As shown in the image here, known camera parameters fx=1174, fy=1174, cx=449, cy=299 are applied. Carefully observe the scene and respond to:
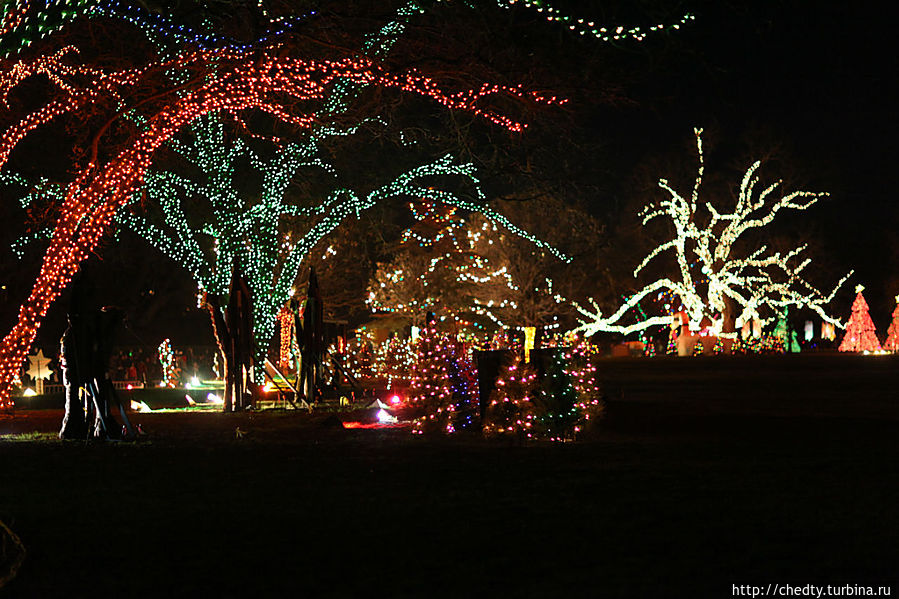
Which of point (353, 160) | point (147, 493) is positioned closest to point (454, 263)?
point (353, 160)

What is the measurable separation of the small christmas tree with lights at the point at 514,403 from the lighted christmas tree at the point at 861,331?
43.6 metres

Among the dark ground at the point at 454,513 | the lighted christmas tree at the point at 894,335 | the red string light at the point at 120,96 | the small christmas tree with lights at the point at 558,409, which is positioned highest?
the red string light at the point at 120,96

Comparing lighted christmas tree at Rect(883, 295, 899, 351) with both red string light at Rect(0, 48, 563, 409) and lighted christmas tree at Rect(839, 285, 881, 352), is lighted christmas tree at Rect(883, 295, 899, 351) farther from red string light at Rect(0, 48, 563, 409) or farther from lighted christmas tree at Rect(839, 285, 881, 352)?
red string light at Rect(0, 48, 563, 409)

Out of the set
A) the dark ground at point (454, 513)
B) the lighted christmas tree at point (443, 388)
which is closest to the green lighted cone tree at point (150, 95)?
the lighted christmas tree at point (443, 388)

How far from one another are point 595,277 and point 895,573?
56.9 m

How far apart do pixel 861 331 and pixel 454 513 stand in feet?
167

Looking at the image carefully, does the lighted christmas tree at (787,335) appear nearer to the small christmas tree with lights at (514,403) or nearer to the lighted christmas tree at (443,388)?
the lighted christmas tree at (443,388)

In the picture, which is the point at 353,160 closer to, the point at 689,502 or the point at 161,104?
the point at 161,104

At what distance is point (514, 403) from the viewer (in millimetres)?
14281

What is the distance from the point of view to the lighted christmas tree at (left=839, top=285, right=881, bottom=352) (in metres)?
54.4

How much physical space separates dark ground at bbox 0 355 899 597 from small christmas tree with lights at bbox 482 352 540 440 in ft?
2.29

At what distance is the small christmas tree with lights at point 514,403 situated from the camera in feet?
46.1

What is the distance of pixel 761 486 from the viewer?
8984 mm

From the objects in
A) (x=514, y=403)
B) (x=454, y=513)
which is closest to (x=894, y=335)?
(x=514, y=403)
